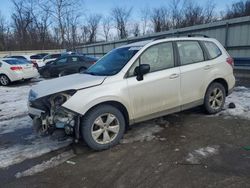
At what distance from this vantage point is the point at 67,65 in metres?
15.7

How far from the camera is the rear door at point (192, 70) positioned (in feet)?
16.2

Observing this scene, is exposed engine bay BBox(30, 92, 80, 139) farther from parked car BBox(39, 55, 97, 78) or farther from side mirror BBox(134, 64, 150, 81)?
parked car BBox(39, 55, 97, 78)

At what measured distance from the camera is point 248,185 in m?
2.94

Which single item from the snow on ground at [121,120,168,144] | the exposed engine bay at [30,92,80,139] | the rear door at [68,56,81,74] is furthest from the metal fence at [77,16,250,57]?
Result: the exposed engine bay at [30,92,80,139]

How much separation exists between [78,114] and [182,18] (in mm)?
50576

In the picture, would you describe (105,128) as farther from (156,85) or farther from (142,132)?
(156,85)

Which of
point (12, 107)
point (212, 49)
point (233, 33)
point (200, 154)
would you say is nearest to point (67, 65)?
point (12, 107)

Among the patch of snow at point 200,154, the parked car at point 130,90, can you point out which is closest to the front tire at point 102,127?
the parked car at point 130,90

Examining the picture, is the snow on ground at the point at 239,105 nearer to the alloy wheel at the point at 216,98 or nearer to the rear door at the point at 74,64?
the alloy wheel at the point at 216,98

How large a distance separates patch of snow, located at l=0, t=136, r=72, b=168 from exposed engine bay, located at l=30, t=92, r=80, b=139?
442 millimetres

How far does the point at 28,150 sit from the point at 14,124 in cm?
195

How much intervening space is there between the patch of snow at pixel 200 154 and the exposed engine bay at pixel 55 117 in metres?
1.84

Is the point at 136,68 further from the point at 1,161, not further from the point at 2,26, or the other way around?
the point at 2,26

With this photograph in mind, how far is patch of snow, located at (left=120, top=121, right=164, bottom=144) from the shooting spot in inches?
178
